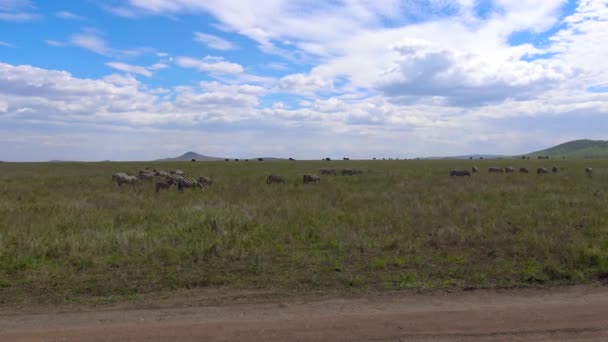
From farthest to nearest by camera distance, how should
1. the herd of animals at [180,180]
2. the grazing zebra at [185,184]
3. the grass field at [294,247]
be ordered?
1. the herd of animals at [180,180]
2. the grazing zebra at [185,184]
3. the grass field at [294,247]

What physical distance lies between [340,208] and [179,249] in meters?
7.32

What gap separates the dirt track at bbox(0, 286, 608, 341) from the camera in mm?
5086

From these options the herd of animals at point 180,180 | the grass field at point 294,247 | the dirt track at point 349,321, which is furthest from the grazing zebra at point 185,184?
the dirt track at point 349,321

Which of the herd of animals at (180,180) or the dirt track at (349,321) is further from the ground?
the herd of animals at (180,180)

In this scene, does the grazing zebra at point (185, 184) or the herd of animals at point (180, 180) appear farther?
the herd of animals at point (180, 180)

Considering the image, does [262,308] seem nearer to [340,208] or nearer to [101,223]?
[101,223]

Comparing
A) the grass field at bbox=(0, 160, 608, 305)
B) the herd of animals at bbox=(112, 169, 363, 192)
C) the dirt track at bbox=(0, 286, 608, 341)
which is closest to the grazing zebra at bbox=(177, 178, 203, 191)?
the herd of animals at bbox=(112, 169, 363, 192)

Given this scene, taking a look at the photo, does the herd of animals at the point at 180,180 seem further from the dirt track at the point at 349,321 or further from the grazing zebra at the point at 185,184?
the dirt track at the point at 349,321

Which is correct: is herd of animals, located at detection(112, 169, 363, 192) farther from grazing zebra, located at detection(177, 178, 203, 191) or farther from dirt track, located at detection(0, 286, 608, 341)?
dirt track, located at detection(0, 286, 608, 341)

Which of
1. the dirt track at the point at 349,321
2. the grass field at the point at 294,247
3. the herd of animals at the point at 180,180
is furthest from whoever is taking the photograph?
the herd of animals at the point at 180,180

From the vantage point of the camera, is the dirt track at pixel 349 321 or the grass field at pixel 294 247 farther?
the grass field at pixel 294 247

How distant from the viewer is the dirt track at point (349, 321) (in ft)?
16.7

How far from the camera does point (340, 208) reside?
15.7 metres

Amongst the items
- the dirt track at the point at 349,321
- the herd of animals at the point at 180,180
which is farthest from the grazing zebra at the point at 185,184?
the dirt track at the point at 349,321
